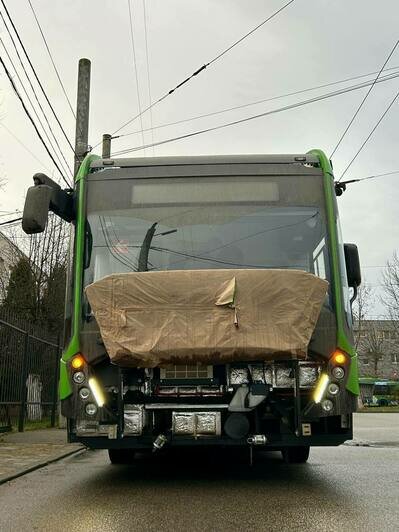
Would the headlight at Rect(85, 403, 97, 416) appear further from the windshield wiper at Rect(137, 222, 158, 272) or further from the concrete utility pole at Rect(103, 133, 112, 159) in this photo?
the concrete utility pole at Rect(103, 133, 112, 159)

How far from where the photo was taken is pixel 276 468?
25.2ft

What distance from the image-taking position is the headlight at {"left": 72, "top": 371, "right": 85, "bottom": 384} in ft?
19.1

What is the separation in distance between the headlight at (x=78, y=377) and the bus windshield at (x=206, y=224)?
93 cm

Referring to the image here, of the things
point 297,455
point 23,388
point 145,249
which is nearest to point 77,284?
point 145,249

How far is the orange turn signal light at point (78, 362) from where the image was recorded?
584cm

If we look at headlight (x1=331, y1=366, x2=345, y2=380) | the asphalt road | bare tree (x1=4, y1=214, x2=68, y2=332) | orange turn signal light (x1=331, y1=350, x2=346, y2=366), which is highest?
bare tree (x1=4, y1=214, x2=68, y2=332)

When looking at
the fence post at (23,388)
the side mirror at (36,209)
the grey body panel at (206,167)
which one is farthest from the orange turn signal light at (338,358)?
the fence post at (23,388)

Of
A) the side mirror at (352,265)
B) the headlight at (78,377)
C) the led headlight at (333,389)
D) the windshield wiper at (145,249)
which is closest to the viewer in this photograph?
the led headlight at (333,389)

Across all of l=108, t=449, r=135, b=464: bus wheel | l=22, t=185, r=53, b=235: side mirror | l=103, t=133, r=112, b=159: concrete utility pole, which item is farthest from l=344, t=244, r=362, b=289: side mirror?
l=103, t=133, r=112, b=159: concrete utility pole

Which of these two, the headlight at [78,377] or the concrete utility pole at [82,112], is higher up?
the concrete utility pole at [82,112]

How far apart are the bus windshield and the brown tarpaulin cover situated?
0.41 m

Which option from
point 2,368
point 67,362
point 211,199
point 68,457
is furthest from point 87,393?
point 2,368

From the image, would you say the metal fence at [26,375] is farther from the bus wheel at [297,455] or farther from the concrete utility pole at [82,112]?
the bus wheel at [297,455]

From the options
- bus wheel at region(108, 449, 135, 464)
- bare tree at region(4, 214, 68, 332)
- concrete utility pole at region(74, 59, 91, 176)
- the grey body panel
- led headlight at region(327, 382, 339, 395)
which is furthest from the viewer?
bare tree at region(4, 214, 68, 332)
